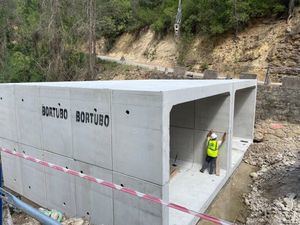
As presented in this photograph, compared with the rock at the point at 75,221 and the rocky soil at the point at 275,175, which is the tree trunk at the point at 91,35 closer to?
the rocky soil at the point at 275,175

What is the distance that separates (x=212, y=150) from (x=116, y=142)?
3639mm

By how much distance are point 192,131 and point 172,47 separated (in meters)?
16.9

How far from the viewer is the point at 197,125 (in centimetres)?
856

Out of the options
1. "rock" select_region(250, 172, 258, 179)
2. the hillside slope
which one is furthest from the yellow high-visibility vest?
the hillside slope

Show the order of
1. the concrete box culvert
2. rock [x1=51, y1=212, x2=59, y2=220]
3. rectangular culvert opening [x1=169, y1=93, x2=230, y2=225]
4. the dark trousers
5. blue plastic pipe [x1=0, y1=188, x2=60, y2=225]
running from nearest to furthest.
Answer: blue plastic pipe [x1=0, y1=188, x2=60, y2=225] < the concrete box culvert < rock [x1=51, y1=212, x2=59, y2=220] < rectangular culvert opening [x1=169, y1=93, x2=230, y2=225] < the dark trousers

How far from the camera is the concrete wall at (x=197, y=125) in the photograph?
26.5 ft

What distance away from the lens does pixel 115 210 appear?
554 centimetres

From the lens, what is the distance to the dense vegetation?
18297mm

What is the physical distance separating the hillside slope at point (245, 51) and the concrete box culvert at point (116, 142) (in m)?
8.04

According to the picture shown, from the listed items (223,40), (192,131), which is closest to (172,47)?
(223,40)

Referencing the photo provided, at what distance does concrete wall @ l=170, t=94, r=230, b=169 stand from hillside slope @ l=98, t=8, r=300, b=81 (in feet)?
28.3

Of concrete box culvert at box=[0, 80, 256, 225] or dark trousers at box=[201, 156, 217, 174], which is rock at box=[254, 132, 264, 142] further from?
dark trousers at box=[201, 156, 217, 174]

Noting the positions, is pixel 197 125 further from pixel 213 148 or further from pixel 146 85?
pixel 146 85

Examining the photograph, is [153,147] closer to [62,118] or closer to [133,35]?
[62,118]
